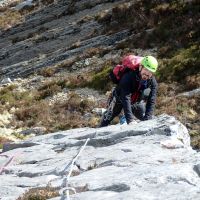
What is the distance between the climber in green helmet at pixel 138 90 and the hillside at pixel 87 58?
2458 mm

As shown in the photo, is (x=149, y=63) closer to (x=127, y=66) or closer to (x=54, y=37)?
(x=127, y=66)

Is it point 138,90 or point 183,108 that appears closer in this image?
point 138,90

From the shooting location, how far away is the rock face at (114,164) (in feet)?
24.0

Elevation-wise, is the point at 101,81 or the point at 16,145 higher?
the point at 16,145

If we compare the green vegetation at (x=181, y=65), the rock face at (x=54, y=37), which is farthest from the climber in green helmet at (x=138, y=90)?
the rock face at (x=54, y=37)

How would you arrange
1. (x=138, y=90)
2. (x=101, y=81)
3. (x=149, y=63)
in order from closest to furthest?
(x=149, y=63) → (x=138, y=90) → (x=101, y=81)

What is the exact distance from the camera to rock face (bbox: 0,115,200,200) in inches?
288

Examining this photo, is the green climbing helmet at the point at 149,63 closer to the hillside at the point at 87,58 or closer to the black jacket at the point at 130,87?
the black jacket at the point at 130,87

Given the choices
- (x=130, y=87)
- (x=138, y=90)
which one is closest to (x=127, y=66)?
(x=130, y=87)

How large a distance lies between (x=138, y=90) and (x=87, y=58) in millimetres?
17342

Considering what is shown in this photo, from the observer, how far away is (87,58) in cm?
2969

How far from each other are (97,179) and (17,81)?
23.3 metres

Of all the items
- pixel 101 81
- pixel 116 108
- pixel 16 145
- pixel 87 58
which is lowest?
pixel 87 58

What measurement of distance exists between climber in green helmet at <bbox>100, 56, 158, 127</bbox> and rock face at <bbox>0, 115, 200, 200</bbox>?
31.0 inches
